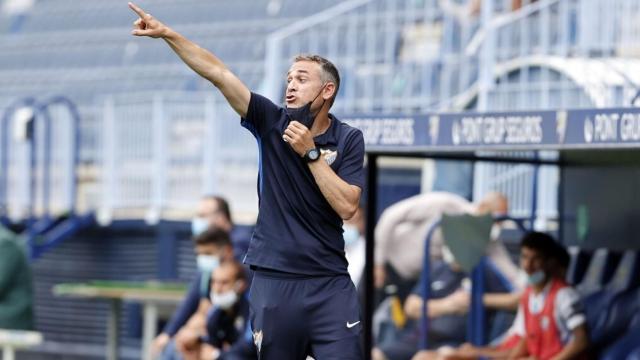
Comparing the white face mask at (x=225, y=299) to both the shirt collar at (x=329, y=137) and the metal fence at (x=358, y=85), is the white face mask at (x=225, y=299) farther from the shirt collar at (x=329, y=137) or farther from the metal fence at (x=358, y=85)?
the shirt collar at (x=329, y=137)

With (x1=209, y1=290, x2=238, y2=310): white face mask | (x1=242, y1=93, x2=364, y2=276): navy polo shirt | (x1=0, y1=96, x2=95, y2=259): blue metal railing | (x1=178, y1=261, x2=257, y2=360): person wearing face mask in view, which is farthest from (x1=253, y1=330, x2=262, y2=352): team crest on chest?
(x1=0, y1=96, x2=95, y2=259): blue metal railing

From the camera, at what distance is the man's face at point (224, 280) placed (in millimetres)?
9203

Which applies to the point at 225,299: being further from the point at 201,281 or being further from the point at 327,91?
the point at 327,91

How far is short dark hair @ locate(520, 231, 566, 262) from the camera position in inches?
344

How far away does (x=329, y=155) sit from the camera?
5602mm

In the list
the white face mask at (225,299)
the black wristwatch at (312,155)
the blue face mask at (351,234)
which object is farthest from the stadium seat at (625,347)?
the black wristwatch at (312,155)

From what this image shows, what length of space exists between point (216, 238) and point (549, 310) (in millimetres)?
1930

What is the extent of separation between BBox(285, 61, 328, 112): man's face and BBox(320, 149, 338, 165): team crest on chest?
0.15 meters

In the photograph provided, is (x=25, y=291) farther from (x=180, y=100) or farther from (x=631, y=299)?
(x=631, y=299)

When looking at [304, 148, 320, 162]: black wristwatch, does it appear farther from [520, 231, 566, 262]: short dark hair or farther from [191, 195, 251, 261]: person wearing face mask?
[191, 195, 251, 261]: person wearing face mask

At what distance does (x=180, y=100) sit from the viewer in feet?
46.4

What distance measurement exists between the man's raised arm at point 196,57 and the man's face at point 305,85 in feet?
0.63

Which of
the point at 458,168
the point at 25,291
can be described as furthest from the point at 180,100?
the point at 458,168

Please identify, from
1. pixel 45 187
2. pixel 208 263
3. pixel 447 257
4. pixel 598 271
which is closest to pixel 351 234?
pixel 447 257
